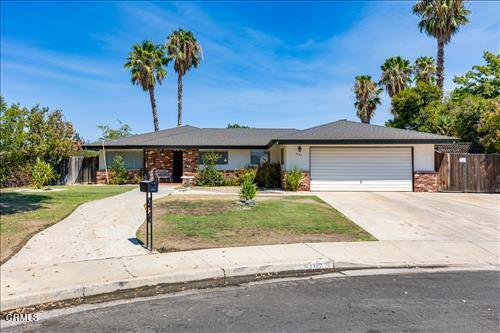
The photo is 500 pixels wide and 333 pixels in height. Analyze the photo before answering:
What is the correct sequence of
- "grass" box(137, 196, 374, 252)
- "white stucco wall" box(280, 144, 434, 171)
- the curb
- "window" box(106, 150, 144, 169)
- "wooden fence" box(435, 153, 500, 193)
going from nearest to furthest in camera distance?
1. the curb
2. "grass" box(137, 196, 374, 252)
3. "wooden fence" box(435, 153, 500, 193)
4. "white stucco wall" box(280, 144, 434, 171)
5. "window" box(106, 150, 144, 169)

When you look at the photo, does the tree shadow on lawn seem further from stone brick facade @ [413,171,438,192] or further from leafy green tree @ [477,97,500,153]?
leafy green tree @ [477,97,500,153]

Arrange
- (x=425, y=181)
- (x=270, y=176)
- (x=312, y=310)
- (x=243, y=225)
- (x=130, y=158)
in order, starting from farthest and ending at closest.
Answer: (x=130, y=158)
(x=270, y=176)
(x=425, y=181)
(x=243, y=225)
(x=312, y=310)

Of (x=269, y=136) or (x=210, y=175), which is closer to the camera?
(x=210, y=175)

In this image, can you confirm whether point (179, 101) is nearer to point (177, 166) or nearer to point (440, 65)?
point (177, 166)

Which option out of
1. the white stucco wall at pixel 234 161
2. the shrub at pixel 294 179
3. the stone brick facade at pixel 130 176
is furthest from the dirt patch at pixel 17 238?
the white stucco wall at pixel 234 161

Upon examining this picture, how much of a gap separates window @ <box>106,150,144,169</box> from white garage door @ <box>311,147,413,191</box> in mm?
11691

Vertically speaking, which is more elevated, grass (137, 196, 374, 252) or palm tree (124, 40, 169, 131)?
palm tree (124, 40, 169, 131)

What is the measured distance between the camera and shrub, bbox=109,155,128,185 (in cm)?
2378

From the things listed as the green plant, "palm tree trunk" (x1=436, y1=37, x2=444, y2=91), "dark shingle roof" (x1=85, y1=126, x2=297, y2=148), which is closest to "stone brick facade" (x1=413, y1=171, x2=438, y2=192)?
"dark shingle roof" (x1=85, y1=126, x2=297, y2=148)

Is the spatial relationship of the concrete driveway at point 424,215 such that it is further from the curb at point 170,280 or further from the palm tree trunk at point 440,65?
the palm tree trunk at point 440,65

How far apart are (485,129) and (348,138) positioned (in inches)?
332

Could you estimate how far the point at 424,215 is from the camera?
12070mm

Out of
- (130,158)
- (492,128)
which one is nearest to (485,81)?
(492,128)

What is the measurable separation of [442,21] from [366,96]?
358 inches
